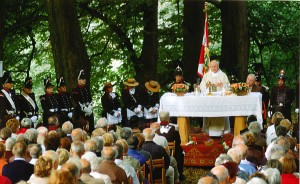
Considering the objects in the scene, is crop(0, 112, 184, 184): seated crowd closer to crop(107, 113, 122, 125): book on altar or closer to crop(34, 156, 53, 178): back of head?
crop(34, 156, 53, 178): back of head

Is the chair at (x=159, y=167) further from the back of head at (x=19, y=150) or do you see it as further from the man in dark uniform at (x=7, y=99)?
the man in dark uniform at (x=7, y=99)

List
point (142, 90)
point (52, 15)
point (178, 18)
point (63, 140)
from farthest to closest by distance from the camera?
point (178, 18) → point (142, 90) → point (52, 15) → point (63, 140)

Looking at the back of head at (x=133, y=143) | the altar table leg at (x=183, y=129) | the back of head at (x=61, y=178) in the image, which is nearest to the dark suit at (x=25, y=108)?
the altar table leg at (x=183, y=129)

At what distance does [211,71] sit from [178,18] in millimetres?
8406

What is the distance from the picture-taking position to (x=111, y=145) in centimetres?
1170

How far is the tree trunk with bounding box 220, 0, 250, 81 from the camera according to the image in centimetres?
2431

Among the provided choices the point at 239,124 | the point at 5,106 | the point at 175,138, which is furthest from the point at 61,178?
the point at 5,106

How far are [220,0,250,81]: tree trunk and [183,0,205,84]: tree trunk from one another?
806mm

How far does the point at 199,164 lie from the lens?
57.0 feet

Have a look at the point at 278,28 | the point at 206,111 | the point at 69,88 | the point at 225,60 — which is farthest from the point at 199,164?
the point at 278,28

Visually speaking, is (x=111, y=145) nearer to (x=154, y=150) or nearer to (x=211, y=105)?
(x=154, y=150)

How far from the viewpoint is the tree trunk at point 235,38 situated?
79.8 ft

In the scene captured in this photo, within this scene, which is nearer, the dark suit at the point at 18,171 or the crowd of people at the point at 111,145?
the crowd of people at the point at 111,145

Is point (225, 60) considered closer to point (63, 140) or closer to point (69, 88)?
point (69, 88)
